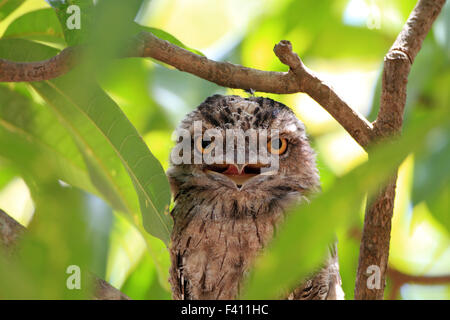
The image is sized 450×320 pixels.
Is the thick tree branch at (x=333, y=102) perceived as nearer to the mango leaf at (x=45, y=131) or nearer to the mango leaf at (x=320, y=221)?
the mango leaf at (x=45, y=131)

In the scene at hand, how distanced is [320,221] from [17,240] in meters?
1.00

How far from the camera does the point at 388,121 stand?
1391 millimetres

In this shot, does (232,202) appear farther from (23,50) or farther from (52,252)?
(52,252)

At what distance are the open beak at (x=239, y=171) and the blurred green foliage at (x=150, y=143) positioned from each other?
31 cm

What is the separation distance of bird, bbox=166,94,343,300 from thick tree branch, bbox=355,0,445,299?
1.71 feet

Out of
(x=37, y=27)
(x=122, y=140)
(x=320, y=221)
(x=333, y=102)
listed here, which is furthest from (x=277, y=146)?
(x=320, y=221)

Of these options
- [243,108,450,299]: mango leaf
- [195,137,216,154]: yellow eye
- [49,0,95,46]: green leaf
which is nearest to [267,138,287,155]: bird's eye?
[195,137,216,154]: yellow eye

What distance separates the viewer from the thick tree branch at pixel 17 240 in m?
1.33

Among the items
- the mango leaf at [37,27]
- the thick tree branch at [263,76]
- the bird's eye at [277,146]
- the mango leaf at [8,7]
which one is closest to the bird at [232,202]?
the bird's eye at [277,146]

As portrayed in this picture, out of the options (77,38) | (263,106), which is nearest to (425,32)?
(263,106)

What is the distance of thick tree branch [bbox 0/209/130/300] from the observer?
1332 millimetres

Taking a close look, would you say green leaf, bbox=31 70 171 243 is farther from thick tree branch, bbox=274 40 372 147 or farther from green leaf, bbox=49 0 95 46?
thick tree branch, bbox=274 40 372 147

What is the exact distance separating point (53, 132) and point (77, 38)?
48 cm
